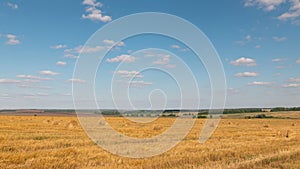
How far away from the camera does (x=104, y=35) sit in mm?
15172

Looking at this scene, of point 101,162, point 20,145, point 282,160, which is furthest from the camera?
point 20,145

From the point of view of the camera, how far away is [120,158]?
37.3 ft

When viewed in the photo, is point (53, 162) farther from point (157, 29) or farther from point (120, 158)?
point (157, 29)

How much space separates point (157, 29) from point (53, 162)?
9270mm

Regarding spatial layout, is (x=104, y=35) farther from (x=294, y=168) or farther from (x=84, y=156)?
(x=294, y=168)

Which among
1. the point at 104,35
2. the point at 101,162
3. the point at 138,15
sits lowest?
the point at 101,162

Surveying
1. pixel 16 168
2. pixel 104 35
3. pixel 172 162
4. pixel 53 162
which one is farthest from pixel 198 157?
pixel 104 35

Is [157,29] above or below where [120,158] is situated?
above

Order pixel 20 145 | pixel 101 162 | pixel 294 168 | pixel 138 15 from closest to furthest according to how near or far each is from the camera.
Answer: pixel 294 168 → pixel 101 162 → pixel 20 145 → pixel 138 15

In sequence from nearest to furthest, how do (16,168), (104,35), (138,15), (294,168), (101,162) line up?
(16,168), (294,168), (101,162), (104,35), (138,15)

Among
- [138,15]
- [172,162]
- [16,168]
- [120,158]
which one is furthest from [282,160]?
[138,15]

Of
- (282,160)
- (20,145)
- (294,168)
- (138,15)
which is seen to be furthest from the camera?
(138,15)

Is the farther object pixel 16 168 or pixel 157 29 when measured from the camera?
pixel 157 29

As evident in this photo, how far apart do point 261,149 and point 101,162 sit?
731 cm
